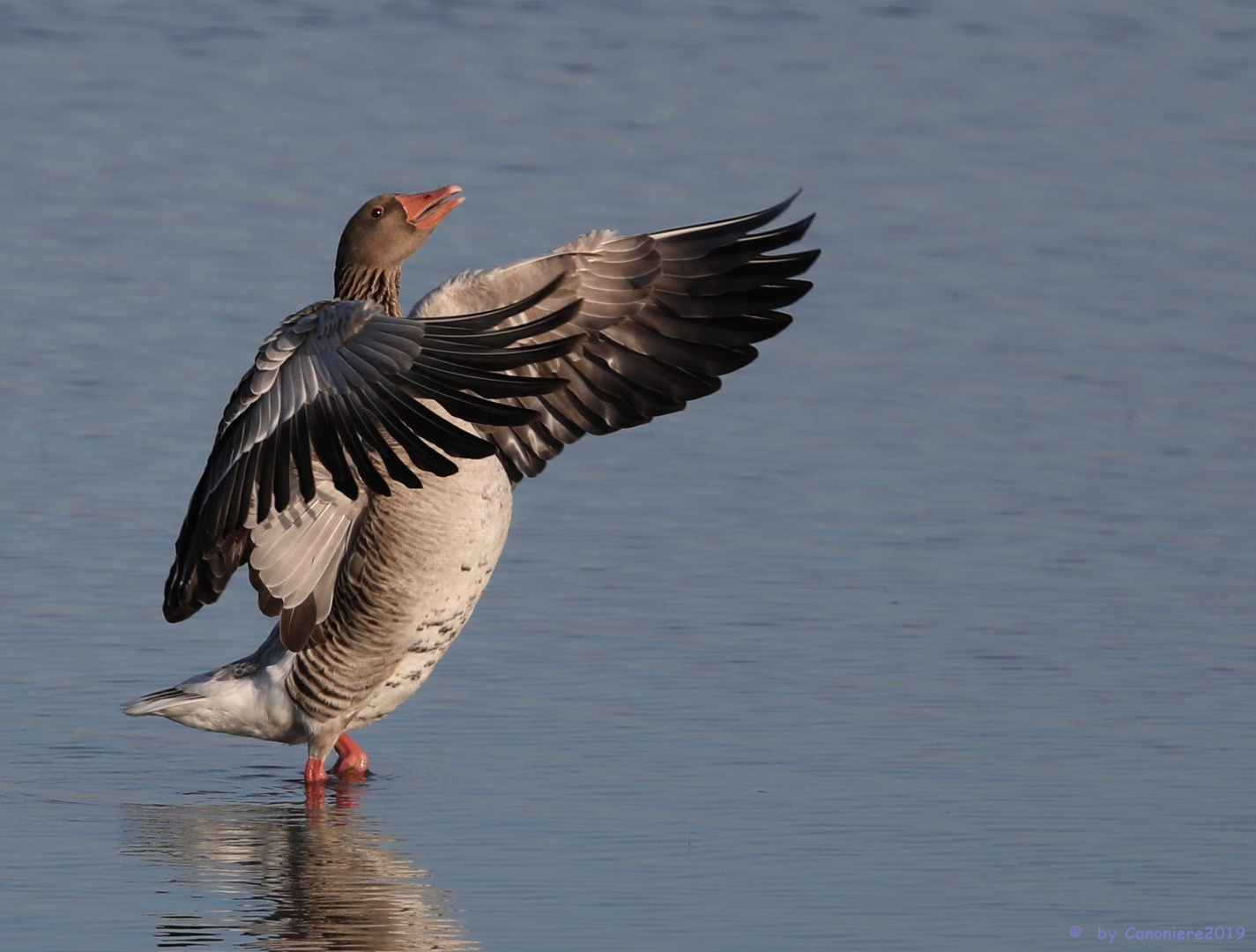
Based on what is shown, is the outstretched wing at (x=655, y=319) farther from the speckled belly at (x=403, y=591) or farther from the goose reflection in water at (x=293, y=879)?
the goose reflection in water at (x=293, y=879)

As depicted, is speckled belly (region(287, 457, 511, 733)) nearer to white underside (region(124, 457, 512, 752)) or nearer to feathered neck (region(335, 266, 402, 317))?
white underside (region(124, 457, 512, 752))

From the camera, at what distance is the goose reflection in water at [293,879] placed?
237 inches

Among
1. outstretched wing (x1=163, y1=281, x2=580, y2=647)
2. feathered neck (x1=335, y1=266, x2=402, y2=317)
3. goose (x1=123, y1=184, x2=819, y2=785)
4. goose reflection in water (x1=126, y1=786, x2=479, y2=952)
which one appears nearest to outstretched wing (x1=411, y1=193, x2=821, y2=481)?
goose (x1=123, y1=184, x2=819, y2=785)

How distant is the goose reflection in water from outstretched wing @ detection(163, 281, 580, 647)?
737 mm

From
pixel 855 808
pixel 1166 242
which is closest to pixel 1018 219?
pixel 1166 242

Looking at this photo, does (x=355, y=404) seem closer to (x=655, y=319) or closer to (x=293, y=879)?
(x=293, y=879)

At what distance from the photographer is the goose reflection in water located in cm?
603

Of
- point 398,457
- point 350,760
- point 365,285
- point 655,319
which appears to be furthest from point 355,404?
point 365,285

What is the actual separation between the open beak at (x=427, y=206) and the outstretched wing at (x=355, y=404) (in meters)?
1.39

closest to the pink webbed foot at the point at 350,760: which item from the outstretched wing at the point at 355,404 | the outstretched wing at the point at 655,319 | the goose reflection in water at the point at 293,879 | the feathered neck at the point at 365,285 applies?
the goose reflection in water at the point at 293,879

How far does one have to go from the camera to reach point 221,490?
688 centimetres

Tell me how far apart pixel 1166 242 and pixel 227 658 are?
677cm

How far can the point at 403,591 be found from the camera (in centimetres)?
778

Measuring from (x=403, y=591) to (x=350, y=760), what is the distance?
0.56 m
